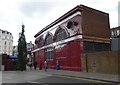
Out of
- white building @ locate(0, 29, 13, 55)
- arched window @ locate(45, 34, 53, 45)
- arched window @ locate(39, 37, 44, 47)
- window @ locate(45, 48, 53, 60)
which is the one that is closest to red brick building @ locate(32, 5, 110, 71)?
window @ locate(45, 48, 53, 60)

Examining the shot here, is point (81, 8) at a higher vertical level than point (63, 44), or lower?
higher

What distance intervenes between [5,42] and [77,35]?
8400 centimetres

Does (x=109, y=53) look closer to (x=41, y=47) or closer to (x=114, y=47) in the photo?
(x=114, y=47)

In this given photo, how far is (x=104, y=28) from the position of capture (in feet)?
111

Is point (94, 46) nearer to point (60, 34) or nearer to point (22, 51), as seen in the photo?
point (60, 34)

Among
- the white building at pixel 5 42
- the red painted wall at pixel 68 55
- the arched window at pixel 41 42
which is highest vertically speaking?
the white building at pixel 5 42

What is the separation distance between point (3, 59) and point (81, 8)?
58.6 ft

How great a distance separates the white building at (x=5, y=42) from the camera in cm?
10550

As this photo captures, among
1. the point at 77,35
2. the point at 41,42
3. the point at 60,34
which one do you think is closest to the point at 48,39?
the point at 41,42

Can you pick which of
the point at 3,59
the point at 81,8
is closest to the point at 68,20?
the point at 81,8

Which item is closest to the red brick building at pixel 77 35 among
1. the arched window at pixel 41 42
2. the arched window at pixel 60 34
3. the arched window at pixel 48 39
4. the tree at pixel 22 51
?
the arched window at pixel 60 34

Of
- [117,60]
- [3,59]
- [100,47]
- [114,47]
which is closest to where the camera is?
[117,60]

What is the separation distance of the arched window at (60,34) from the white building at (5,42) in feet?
237

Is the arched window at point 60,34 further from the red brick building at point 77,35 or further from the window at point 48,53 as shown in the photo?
the window at point 48,53
